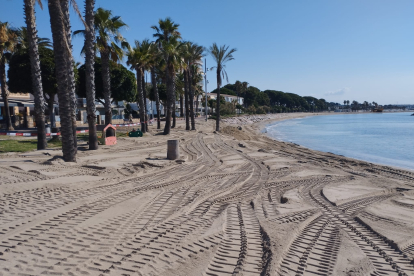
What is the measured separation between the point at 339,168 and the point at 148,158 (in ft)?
26.6

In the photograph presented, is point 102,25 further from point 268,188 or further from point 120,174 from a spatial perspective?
point 268,188

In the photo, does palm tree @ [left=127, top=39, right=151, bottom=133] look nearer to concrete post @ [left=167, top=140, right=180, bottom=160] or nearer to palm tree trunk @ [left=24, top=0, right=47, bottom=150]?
palm tree trunk @ [left=24, top=0, right=47, bottom=150]

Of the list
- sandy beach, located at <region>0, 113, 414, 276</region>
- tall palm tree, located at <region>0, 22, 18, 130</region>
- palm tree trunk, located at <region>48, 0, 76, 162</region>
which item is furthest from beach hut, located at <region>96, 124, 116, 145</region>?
tall palm tree, located at <region>0, 22, 18, 130</region>

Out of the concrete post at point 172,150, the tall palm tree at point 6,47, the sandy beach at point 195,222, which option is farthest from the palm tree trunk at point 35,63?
the tall palm tree at point 6,47

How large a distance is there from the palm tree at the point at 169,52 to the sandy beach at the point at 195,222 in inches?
581

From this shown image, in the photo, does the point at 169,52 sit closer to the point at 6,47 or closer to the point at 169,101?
the point at 169,101

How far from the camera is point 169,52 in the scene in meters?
23.8

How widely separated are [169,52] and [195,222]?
66.0 ft

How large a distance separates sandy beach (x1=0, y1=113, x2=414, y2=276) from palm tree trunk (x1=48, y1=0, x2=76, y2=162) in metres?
0.71

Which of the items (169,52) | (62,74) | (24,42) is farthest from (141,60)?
(62,74)

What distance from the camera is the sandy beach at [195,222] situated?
4094 mm

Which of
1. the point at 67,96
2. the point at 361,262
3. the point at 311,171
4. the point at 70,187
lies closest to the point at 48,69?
the point at 67,96

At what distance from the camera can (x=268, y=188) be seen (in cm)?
873

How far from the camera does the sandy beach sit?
409cm
